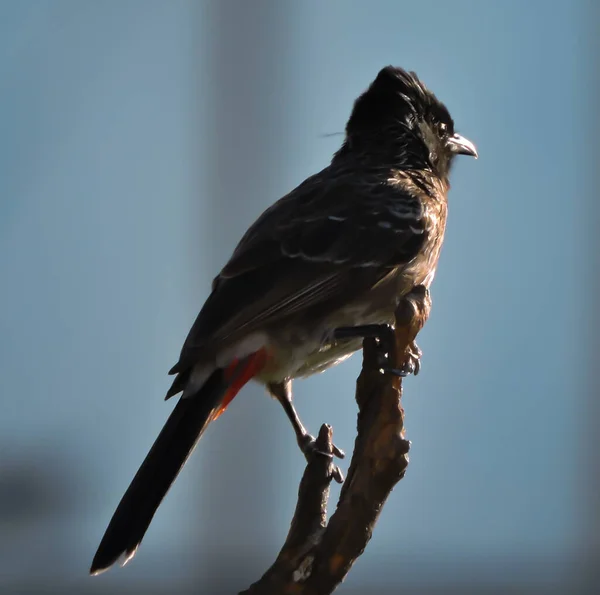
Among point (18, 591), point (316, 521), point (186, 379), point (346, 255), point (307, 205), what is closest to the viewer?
point (316, 521)

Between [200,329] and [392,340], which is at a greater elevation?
[200,329]

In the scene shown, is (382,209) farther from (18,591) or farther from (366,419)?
(18,591)

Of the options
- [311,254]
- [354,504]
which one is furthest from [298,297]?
[354,504]

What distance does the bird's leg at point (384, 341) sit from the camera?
235 cm

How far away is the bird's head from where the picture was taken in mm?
3826

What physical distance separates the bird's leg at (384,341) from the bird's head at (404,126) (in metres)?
1.05

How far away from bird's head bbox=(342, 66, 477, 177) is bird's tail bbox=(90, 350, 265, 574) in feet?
4.26

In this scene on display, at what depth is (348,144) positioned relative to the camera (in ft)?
13.2

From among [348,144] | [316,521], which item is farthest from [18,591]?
[316,521]

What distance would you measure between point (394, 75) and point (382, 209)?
0.85 meters

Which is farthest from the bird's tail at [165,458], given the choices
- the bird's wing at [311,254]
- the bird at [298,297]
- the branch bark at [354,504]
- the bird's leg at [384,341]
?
the branch bark at [354,504]

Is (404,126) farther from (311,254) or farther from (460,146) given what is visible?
(311,254)

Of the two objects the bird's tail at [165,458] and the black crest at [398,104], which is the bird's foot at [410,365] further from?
the black crest at [398,104]

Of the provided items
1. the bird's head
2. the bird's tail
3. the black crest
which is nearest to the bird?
the bird's tail
